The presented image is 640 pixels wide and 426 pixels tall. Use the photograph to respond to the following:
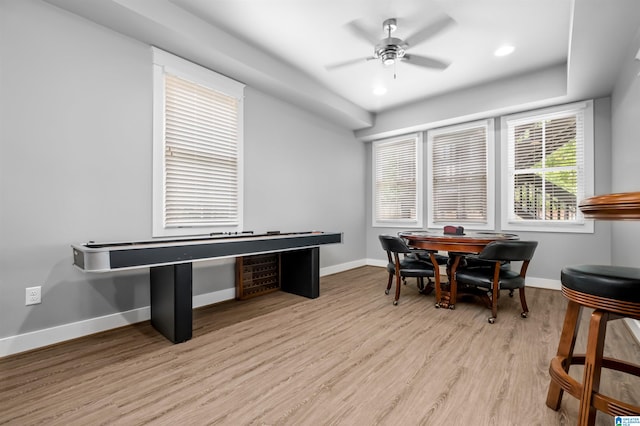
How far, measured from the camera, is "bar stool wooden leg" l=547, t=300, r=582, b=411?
5.00 ft

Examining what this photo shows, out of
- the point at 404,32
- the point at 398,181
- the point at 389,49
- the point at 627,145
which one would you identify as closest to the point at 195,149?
the point at 389,49

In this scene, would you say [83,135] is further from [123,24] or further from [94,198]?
[123,24]

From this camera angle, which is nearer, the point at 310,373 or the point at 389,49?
the point at 310,373

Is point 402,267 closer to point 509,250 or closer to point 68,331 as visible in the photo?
point 509,250

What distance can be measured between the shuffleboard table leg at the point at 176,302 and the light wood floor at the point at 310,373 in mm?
99

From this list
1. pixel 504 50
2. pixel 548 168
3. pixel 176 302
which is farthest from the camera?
pixel 548 168

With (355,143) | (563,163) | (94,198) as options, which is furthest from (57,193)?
(563,163)

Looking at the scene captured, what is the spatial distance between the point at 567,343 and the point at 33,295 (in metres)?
3.70

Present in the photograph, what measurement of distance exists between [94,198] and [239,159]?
5.44 feet

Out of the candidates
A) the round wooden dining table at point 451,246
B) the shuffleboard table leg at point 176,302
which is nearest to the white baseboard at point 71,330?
the shuffleboard table leg at point 176,302

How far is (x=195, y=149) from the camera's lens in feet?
11.3

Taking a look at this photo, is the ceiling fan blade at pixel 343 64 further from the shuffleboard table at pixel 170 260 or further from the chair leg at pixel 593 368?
the chair leg at pixel 593 368

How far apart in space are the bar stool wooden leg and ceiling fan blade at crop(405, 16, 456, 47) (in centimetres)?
→ 286

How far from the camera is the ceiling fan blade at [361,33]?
10.2 feet
